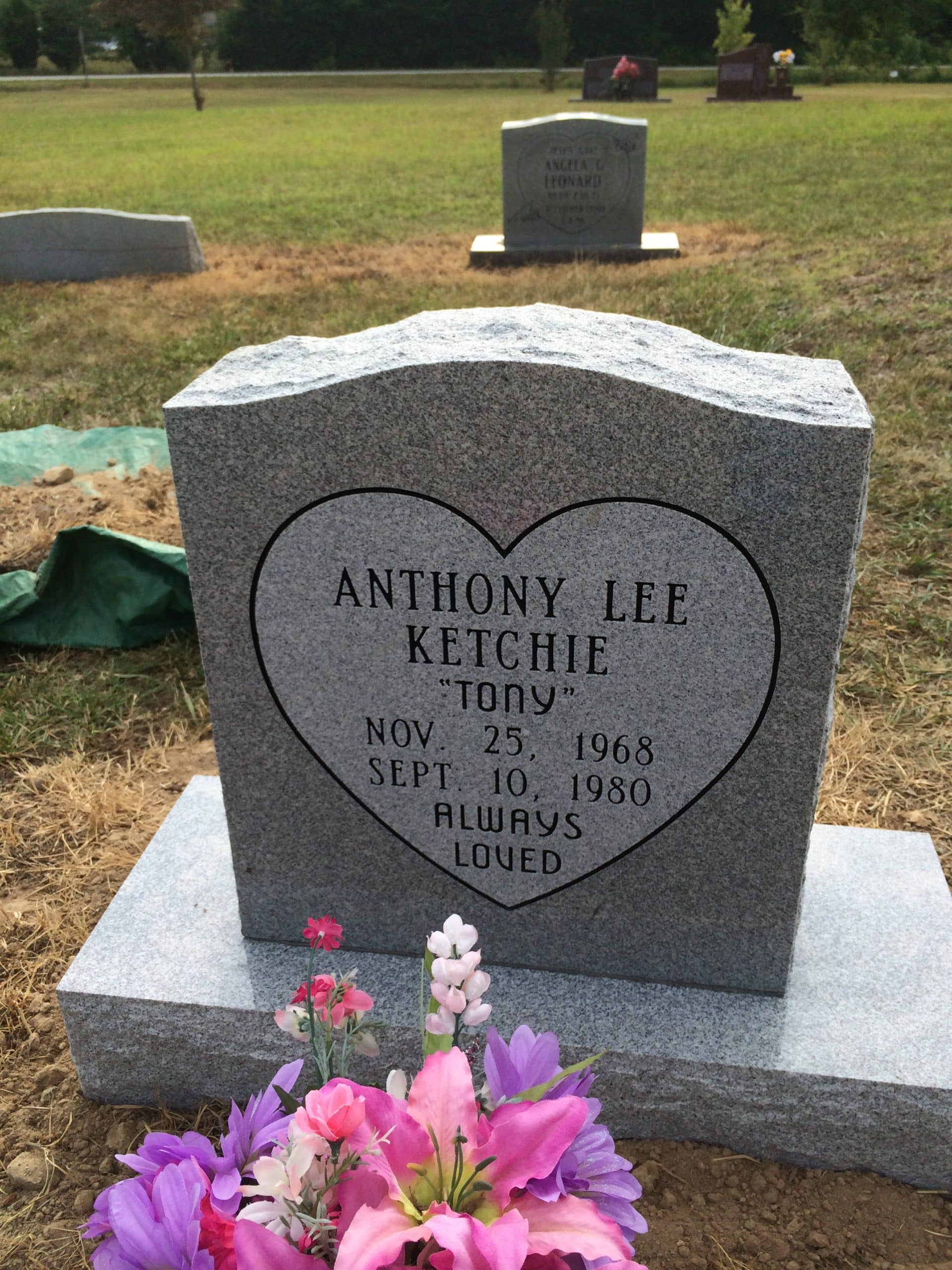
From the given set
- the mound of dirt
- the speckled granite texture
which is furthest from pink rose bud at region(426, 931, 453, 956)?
the speckled granite texture

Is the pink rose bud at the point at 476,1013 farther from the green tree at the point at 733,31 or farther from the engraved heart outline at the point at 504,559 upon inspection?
the green tree at the point at 733,31

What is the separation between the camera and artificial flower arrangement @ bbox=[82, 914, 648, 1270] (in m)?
0.82

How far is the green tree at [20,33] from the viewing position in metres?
42.6

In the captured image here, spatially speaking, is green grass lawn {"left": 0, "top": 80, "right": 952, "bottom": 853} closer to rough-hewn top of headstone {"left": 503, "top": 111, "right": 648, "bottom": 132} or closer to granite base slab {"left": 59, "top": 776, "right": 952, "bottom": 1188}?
granite base slab {"left": 59, "top": 776, "right": 952, "bottom": 1188}

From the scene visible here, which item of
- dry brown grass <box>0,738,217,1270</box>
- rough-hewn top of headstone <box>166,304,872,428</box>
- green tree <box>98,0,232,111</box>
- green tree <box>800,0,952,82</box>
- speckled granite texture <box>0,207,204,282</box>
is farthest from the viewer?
green tree <box>98,0,232,111</box>

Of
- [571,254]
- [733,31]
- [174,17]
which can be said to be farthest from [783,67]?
[571,254]

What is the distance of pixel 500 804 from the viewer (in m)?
2.08

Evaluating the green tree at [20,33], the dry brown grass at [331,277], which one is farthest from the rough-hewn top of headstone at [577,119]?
the green tree at [20,33]

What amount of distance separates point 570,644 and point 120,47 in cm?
4992

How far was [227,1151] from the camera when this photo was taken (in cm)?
103

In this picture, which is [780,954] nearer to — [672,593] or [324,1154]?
[672,593]

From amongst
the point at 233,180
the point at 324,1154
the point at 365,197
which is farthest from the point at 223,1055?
the point at 233,180

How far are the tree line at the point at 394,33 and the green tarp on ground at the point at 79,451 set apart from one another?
128 ft

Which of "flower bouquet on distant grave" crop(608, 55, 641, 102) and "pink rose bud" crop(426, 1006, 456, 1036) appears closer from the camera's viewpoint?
"pink rose bud" crop(426, 1006, 456, 1036)
